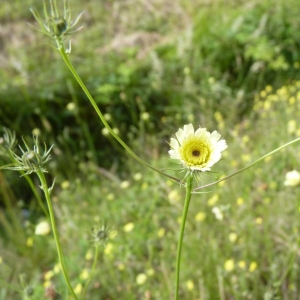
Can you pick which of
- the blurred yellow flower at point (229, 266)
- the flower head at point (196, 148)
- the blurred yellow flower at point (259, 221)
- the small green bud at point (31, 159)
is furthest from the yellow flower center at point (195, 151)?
the blurred yellow flower at point (259, 221)

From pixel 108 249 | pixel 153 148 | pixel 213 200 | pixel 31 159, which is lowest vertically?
pixel 31 159

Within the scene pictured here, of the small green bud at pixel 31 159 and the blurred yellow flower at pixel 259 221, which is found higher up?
the blurred yellow flower at pixel 259 221

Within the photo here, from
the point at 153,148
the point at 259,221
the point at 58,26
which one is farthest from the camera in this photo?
the point at 153,148

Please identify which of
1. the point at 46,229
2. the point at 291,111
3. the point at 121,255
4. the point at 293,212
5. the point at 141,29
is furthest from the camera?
the point at 141,29

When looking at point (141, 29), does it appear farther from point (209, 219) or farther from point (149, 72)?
point (209, 219)

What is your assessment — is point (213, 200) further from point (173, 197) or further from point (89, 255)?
point (89, 255)

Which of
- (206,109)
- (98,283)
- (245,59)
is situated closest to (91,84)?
(206,109)

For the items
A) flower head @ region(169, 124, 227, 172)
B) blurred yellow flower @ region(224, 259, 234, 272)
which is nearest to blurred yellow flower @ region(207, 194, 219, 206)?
blurred yellow flower @ region(224, 259, 234, 272)

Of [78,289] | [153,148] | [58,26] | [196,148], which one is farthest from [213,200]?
[58,26]

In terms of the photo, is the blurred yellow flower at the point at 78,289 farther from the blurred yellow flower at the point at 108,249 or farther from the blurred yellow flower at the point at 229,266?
the blurred yellow flower at the point at 229,266
